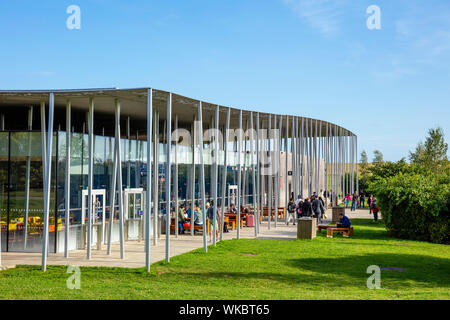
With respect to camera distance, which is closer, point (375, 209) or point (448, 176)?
point (448, 176)

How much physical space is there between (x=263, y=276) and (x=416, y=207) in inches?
480

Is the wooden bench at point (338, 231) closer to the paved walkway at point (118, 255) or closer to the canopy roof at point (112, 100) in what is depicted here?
the paved walkway at point (118, 255)

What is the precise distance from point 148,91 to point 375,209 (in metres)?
20.3

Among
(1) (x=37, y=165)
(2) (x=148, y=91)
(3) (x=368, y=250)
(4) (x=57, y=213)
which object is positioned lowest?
(3) (x=368, y=250)

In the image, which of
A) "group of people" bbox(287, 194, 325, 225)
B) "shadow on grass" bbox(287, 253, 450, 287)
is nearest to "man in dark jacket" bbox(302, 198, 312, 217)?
"group of people" bbox(287, 194, 325, 225)

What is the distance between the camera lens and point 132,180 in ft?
74.3

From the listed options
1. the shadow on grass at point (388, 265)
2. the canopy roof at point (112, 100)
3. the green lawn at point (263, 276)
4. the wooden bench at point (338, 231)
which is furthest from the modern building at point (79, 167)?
the shadow on grass at point (388, 265)

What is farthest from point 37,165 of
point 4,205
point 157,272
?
point 157,272

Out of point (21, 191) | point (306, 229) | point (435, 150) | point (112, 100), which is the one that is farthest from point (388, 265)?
point (435, 150)

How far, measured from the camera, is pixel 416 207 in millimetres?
22703

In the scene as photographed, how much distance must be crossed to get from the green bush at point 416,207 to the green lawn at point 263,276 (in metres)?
3.30

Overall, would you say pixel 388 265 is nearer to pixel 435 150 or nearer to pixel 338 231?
pixel 338 231
